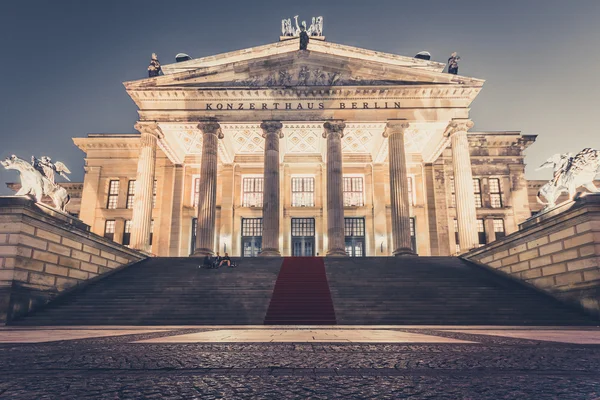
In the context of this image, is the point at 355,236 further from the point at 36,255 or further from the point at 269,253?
the point at 36,255

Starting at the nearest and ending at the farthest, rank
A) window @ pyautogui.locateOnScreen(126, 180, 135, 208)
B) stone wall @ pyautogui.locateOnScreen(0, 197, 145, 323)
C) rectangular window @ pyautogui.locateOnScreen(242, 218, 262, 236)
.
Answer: stone wall @ pyautogui.locateOnScreen(0, 197, 145, 323), window @ pyautogui.locateOnScreen(126, 180, 135, 208), rectangular window @ pyautogui.locateOnScreen(242, 218, 262, 236)

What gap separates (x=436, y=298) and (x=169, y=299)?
36.6 ft

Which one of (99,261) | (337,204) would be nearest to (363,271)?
(337,204)

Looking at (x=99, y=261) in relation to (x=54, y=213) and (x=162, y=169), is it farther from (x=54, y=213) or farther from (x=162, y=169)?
(x=162, y=169)

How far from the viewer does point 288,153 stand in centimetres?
3631

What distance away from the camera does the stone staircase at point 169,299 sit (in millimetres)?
14125

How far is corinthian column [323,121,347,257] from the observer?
26.1 m

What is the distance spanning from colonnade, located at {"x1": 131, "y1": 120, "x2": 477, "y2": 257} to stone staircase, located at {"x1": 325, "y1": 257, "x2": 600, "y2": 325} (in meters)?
5.12

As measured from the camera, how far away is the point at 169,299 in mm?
16250

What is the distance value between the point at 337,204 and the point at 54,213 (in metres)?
16.8

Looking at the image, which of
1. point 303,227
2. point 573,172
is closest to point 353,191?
point 303,227

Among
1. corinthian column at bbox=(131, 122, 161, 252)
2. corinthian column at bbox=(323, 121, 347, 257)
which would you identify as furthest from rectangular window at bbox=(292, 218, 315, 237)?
corinthian column at bbox=(131, 122, 161, 252)

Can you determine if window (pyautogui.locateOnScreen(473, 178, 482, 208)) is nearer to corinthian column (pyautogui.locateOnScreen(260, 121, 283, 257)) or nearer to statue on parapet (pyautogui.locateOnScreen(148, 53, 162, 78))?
corinthian column (pyautogui.locateOnScreen(260, 121, 283, 257))

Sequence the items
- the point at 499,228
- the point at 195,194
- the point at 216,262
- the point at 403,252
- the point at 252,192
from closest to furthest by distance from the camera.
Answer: the point at 216,262 < the point at 403,252 < the point at 499,228 < the point at 195,194 < the point at 252,192
